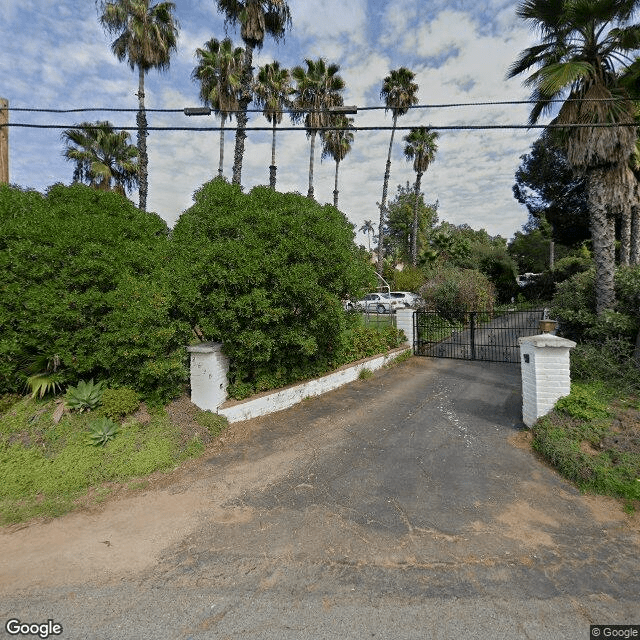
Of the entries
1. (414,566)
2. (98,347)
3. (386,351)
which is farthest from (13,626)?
(386,351)

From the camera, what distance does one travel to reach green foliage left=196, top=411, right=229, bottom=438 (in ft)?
19.2

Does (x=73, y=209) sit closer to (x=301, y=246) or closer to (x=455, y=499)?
(x=301, y=246)

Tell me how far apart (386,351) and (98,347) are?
7.50 meters

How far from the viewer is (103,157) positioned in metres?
20.2

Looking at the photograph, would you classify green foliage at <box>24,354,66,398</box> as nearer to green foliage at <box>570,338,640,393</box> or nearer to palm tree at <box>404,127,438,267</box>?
green foliage at <box>570,338,640,393</box>

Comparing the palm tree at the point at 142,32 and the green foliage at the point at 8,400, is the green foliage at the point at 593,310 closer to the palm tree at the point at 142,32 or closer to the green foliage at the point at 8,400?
the green foliage at the point at 8,400

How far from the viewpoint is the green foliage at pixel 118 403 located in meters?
5.57

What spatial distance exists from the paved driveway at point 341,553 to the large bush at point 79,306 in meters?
2.04

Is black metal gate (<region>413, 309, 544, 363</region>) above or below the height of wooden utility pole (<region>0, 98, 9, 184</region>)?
below

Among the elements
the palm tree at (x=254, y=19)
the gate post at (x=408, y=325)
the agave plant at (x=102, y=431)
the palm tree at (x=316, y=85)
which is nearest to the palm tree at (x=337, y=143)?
the palm tree at (x=316, y=85)

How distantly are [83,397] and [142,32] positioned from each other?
54.3 ft

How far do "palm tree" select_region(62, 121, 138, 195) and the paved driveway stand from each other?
19854 millimetres

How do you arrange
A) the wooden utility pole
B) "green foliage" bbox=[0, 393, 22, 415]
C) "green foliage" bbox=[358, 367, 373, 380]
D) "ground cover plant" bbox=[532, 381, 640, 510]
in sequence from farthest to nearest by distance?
"green foliage" bbox=[358, 367, 373, 380], the wooden utility pole, "green foliage" bbox=[0, 393, 22, 415], "ground cover plant" bbox=[532, 381, 640, 510]

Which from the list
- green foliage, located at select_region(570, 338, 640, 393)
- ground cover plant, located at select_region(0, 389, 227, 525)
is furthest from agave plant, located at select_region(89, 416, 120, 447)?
green foliage, located at select_region(570, 338, 640, 393)
